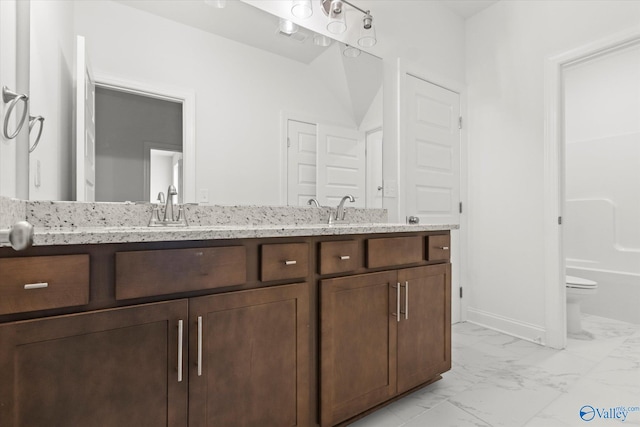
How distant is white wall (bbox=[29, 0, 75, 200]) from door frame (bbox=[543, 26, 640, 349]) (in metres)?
2.93

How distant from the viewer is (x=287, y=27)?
1.97 metres

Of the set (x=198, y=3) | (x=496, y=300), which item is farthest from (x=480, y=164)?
(x=198, y=3)

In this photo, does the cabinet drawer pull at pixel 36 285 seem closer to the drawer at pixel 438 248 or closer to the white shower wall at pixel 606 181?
the drawer at pixel 438 248

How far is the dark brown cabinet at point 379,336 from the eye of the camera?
133 cm

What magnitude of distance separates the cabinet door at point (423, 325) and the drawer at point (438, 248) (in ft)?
0.16

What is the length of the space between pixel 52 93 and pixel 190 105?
531mm

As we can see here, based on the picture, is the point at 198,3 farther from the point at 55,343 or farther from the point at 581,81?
the point at 581,81

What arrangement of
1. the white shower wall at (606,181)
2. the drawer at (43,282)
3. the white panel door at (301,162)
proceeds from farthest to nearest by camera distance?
the white shower wall at (606,181) → the white panel door at (301,162) → the drawer at (43,282)

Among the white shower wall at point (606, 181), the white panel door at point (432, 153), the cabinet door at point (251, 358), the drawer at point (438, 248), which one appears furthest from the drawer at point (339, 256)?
the white shower wall at point (606, 181)

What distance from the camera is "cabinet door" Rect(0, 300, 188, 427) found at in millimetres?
781

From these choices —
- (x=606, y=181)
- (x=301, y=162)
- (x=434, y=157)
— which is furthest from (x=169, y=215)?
(x=606, y=181)

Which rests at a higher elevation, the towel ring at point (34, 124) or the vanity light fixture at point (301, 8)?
the vanity light fixture at point (301, 8)

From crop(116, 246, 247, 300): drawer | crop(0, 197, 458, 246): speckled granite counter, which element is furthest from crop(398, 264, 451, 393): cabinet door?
crop(116, 246, 247, 300): drawer

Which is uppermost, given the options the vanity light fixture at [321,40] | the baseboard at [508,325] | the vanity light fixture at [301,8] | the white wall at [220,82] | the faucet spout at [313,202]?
the vanity light fixture at [301,8]
